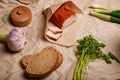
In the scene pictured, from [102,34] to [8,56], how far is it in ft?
2.04

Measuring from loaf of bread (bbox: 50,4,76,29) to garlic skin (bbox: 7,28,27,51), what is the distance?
25 cm

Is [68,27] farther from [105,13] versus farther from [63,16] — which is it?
[105,13]

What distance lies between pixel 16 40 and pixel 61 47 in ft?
0.95

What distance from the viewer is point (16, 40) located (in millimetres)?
1367

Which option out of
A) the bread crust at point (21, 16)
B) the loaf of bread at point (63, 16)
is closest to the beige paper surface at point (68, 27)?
the loaf of bread at point (63, 16)

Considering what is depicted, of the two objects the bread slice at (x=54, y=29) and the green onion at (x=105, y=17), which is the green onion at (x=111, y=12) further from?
the bread slice at (x=54, y=29)

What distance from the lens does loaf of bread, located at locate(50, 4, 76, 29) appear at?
1537 millimetres

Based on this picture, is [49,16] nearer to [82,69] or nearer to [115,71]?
[82,69]

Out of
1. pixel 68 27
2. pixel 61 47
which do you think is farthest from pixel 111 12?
pixel 61 47

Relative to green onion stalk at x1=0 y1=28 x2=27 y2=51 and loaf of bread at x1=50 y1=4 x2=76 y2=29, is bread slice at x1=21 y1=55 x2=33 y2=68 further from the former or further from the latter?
loaf of bread at x1=50 y1=4 x2=76 y2=29

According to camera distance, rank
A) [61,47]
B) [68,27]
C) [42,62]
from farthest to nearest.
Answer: [68,27], [61,47], [42,62]

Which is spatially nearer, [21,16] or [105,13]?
[21,16]

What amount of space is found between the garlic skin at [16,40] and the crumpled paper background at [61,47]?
51 millimetres

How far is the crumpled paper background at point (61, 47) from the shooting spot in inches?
52.9
